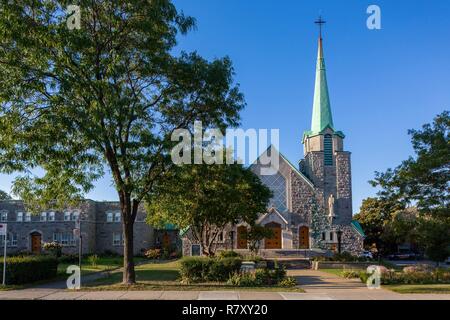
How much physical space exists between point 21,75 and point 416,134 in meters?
16.3

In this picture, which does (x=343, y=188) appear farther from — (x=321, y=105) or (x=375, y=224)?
(x=375, y=224)

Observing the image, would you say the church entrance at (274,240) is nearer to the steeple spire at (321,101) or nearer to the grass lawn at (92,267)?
the steeple spire at (321,101)

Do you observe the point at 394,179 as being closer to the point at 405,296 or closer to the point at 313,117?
the point at 405,296

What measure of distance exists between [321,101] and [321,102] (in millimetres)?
145

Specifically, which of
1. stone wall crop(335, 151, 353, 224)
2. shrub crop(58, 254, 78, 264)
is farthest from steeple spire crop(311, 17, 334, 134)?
shrub crop(58, 254, 78, 264)

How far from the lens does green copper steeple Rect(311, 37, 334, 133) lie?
4575 centimetres

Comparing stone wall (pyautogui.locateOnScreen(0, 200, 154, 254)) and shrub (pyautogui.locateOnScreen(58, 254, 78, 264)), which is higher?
stone wall (pyautogui.locateOnScreen(0, 200, 154, 254))

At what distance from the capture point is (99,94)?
17.3 metres

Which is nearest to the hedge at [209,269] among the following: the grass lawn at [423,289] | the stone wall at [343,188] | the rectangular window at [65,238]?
the grass lawn at [423,289]

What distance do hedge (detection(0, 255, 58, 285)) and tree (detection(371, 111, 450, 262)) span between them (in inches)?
612

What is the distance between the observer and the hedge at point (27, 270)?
19750 millimetres

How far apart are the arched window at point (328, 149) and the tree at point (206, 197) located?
13069 mm

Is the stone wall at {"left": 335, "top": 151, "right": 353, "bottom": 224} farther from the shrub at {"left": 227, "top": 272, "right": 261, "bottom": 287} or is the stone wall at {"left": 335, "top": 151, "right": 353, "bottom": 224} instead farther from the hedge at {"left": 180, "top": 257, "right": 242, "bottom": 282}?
the shrub at {"left": 227, "top": 272, "right": 261, "bottom": 287}

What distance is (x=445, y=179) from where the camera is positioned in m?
19.6
